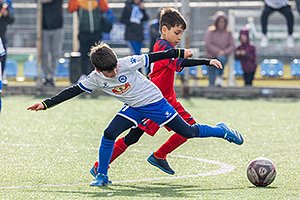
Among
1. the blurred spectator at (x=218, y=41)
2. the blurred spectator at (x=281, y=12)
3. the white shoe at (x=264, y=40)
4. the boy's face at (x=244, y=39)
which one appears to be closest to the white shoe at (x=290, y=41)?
the blurred spectator at (x=281, y=12)

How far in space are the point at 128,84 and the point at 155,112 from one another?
366 millimetres

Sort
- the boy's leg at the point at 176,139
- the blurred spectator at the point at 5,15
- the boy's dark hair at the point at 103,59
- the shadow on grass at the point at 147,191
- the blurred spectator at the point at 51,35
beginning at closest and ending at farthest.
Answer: the shadow on grass at the point at 147,191, the boy's dark hair at the point at 103,59, the boy's leg at the point at 176,139, the blurred spectator at the point at 5,15, the blurred spectator at the point at 51,35

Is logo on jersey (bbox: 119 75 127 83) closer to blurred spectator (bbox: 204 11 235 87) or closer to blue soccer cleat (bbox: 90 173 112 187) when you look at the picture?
blue soccer cleat (bbox: 90 173 112 187)

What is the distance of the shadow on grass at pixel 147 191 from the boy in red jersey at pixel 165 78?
717mm

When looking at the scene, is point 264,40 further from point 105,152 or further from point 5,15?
point 105,152

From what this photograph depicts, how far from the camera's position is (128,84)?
8.20m

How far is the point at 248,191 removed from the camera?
7715mm

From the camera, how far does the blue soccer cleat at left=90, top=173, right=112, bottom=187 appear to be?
8.12 m

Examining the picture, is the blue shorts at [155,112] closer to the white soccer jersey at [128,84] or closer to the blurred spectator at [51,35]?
the white soccer jersey at [128,84]

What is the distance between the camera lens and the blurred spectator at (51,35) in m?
19.3

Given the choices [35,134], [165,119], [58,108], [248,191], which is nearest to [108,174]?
[165,119]

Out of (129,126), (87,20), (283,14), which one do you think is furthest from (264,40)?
(129,126)

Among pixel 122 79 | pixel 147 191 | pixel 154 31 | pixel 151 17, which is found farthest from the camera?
pixel 151 17

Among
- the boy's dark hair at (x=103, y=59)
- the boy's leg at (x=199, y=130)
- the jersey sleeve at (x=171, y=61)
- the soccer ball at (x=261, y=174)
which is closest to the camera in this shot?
the boy's dark hair at (x=103, y=59)
